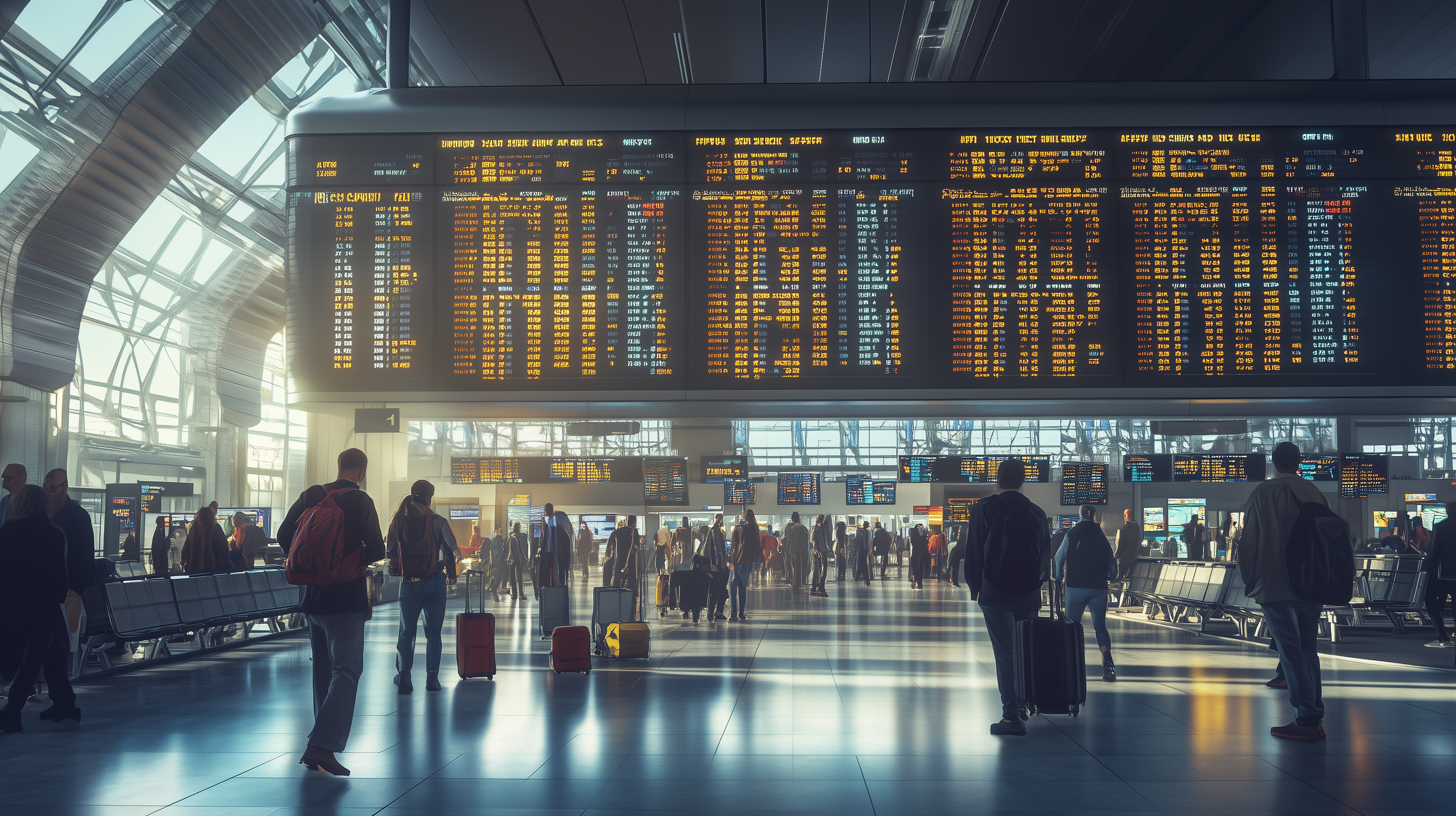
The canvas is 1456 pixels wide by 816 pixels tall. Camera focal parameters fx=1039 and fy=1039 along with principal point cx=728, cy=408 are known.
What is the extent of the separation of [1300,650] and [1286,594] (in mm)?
345

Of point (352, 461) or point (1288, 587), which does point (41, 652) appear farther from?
point (1288, 587)

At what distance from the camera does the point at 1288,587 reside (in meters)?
6.41

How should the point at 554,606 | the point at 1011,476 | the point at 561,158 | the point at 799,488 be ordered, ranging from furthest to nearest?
the point at 799,488 → the point at 554,606 → the point at 561,158 → the point at 1011,476

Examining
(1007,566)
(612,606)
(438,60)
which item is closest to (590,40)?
(438,60)

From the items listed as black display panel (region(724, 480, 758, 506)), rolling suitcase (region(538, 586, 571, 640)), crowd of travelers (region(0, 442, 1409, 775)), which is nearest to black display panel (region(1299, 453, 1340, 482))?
crowd of travelers (region(0, 442, 1409, 775))

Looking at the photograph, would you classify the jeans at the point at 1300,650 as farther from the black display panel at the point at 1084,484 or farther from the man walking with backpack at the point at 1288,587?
the black display panel at the point at 1084,484

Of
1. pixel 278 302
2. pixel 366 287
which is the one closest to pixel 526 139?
pixel 366 287

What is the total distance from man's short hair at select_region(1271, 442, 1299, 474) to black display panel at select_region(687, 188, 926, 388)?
9.80 feet

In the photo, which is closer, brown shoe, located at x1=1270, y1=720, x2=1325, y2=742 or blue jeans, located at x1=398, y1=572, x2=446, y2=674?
brown shoe, located at x1=1270, y1=720, x2=1325, y2=742

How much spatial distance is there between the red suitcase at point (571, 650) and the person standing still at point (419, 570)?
3.76ft

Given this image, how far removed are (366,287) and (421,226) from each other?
0.72 metres

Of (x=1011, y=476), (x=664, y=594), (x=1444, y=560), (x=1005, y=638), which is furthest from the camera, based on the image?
(x=664, y=594)

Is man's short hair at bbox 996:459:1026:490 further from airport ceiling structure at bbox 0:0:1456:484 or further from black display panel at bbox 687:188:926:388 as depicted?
airport ceiling structure at bbox 0:0:1456:484

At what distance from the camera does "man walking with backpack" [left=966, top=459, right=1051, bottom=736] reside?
22.0ft
